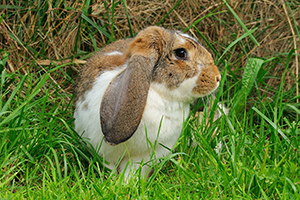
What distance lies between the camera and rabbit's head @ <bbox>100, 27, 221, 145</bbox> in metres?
2.56

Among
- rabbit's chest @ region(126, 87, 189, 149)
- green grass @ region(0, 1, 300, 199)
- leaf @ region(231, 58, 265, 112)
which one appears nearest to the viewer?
green grass @ region(0, 1, 300, 199)

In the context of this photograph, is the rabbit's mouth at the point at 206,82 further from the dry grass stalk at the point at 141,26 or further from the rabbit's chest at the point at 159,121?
the dry grass stalk at the point at 141,26

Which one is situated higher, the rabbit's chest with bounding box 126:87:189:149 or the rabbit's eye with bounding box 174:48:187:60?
the rabbit's eye with bounding box 174:48:187:60

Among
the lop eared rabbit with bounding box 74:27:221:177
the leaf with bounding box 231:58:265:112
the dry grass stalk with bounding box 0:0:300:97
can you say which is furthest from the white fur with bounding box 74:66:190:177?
the dry grass stalk with bounding box 0:0:300:97

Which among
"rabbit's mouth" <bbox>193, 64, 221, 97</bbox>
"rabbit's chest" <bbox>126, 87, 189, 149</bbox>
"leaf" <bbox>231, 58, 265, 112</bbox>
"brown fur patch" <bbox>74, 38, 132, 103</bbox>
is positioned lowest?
"leaf" <bbox>231, 58, 265, 112</bbox>

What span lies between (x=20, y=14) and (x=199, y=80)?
209 centimetres

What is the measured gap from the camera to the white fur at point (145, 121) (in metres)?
2.76

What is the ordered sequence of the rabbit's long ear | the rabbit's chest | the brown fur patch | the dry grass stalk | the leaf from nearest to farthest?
the rabbit's long ear, the rabbit's chest, the brown fur patch, the leaf, the dry grass stalk

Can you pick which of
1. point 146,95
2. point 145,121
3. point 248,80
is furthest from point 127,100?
point 248,80

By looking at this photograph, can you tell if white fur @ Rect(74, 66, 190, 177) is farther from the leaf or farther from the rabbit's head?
the leaf

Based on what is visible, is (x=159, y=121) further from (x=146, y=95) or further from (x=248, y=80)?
(x=248, y=80)

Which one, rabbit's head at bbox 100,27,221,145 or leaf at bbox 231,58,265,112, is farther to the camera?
leaf at bbox 231,58,265,112

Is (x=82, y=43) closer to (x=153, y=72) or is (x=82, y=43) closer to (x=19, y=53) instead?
(x=19, y=53)

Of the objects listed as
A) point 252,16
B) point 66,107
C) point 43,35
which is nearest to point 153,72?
point 66,107
